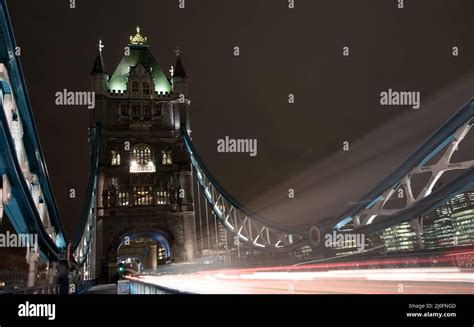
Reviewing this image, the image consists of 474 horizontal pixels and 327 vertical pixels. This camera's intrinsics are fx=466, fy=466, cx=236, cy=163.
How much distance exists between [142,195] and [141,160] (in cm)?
304

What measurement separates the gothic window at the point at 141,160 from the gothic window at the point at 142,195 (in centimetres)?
141

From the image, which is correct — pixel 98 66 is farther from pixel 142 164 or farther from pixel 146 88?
pixel 142 164

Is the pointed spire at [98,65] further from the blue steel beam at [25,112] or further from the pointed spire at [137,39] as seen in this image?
the blue steel beam at [25,112]

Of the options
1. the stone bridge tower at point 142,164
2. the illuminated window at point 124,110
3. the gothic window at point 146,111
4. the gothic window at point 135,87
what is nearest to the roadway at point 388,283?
the stone bridge tower at point 142,164

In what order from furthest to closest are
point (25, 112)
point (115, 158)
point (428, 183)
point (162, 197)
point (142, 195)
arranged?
point (115, 158) < point (162, 197) < point (142, 195) < point (25, 112) < point (428, 183)

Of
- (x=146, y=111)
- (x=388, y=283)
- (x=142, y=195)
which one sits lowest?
(x=388, y=283)

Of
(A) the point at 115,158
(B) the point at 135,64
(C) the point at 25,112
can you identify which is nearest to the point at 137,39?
(B) the point at 135,64

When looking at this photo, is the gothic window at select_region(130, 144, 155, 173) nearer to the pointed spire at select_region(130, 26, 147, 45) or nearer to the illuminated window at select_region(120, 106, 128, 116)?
the illuminated window at select_region(120, 106, 128, 116)

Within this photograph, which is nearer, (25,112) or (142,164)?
(25,112)

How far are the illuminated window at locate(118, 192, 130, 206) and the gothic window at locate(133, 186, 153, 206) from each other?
1.79 feet

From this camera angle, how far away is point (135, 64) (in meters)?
→ 42.4
